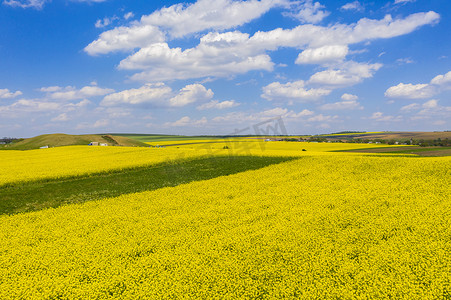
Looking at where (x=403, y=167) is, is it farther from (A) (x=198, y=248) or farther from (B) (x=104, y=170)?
(B) (x=104, y=170)

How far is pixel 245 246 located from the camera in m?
10.3

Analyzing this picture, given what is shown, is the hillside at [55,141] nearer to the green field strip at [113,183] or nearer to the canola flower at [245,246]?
the green field strip at [113,183]

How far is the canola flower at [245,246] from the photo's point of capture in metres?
7.88

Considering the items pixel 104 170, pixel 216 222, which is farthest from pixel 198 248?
pixel 104 170

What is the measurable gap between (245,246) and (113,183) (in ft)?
63.6

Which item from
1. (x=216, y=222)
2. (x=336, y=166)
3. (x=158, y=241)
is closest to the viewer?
(x=158, y=241)

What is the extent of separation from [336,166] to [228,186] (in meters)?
10.8

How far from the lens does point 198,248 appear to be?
33.9 feet

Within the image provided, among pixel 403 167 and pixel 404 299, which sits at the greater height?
pixel 403 167

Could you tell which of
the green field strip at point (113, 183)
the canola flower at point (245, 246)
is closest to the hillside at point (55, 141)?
the green field strip at point (113, 183)

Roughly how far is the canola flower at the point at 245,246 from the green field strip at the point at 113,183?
3.41m

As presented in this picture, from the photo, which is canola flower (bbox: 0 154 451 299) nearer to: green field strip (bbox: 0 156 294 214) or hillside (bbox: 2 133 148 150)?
green field strip (bbox: 0 156 294 214)

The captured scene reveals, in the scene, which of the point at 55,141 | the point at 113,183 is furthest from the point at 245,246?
the point at 55,141

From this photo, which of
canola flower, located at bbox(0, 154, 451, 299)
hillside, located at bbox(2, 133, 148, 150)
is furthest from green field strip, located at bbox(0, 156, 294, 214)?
hillside, located at bbox(2, 133, 148, 150)
